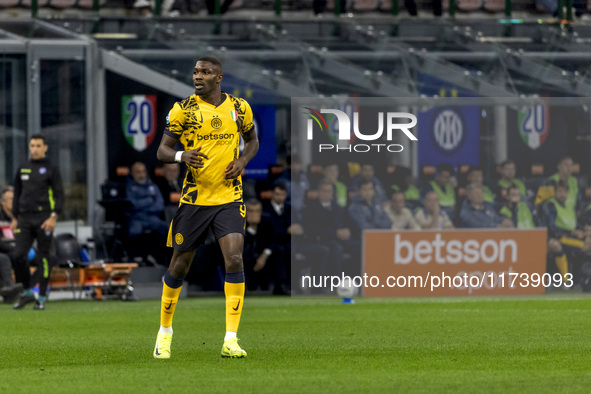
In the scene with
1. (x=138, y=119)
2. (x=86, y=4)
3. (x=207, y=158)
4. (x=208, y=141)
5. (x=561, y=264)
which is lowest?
(x=561, y=264)

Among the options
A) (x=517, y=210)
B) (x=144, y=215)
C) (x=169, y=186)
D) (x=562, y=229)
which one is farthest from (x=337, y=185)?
(x=562, y=229)

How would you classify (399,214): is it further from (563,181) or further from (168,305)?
(168,305)

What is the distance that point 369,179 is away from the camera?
18.5 m

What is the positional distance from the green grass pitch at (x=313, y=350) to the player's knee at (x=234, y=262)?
592 millimetres

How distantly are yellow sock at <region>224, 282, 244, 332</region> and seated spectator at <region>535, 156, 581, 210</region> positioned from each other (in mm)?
10459

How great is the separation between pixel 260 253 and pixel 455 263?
9.45 feet

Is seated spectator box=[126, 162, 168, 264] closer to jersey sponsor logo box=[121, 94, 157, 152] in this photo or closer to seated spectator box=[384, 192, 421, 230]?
jersey sponsor logo box=[121, 94, 157, 152]

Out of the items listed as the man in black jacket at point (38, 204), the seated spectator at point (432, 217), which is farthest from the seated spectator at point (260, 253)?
the man in black jacket at point (38, 204)

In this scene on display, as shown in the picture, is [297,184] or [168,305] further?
[297,184]

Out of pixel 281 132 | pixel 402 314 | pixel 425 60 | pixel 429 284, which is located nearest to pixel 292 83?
pixel 281 132

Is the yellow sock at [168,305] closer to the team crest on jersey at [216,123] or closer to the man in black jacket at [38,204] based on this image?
the team crest on jersey at [216,123]

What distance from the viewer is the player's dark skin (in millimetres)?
8828

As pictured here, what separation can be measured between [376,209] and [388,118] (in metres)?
1.23

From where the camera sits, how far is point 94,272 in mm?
18453
